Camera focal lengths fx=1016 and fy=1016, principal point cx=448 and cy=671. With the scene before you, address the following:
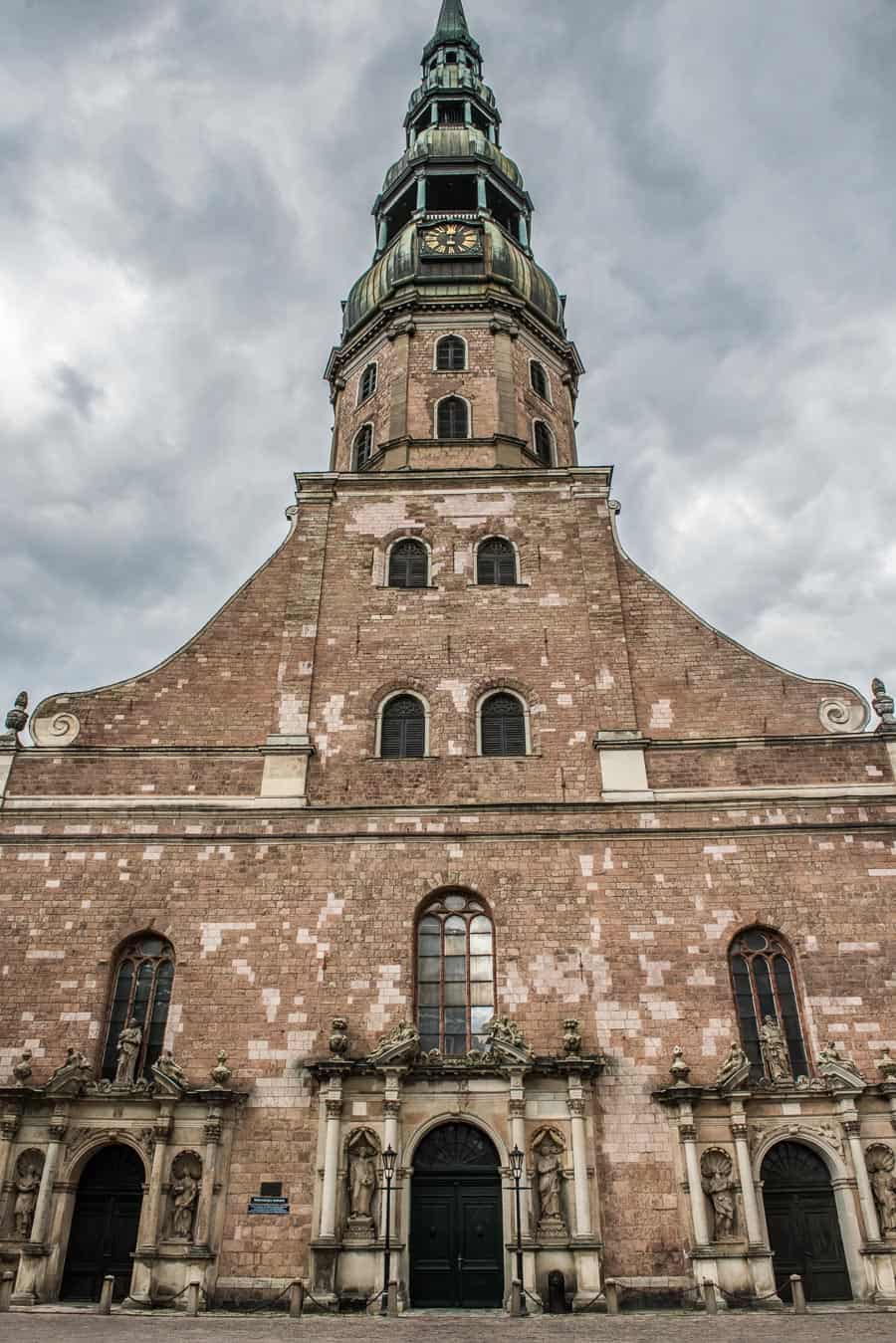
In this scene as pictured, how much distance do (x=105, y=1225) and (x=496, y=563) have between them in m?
12.8

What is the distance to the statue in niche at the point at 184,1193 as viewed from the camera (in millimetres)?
13578

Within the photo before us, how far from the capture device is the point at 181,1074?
47.3 ft

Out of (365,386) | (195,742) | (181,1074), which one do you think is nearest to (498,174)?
(365,386)

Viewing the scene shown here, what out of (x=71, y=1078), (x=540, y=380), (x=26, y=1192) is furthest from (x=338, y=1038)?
(x=540, y=380)

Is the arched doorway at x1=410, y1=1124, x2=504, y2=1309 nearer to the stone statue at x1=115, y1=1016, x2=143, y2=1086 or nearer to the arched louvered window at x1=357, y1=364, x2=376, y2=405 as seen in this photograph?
the stone statue at x1=115, y1=1016, x2=143, y2=1086

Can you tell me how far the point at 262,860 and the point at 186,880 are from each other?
1.24m

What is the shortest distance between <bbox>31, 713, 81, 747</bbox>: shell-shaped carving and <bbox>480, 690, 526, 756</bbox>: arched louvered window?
23.4 feet

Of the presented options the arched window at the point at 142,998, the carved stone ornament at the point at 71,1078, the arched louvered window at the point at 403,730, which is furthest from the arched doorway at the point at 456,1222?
the arched louvered window at the point at 403,730

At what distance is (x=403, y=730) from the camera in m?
17.9

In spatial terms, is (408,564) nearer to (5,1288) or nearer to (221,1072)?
(221,1072)

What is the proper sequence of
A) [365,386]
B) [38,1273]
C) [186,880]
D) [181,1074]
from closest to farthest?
[38,1273] → [181,1074] → [186,880] → [365,386]

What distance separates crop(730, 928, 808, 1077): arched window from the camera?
14805mm

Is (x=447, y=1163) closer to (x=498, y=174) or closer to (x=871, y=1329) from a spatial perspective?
(x=871, y=1329)

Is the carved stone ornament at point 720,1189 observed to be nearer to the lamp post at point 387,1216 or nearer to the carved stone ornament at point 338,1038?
the lamp post at point 387,1216
